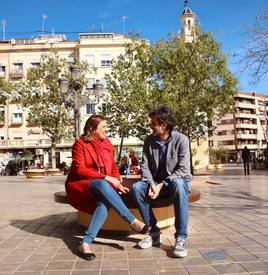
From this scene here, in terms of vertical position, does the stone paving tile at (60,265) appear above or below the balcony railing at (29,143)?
below

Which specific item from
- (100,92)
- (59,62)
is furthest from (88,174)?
(59,62)

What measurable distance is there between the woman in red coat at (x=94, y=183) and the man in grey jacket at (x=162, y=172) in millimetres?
235

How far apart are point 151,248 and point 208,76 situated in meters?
18.7

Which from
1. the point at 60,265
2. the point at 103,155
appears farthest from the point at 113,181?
the point at 60,265

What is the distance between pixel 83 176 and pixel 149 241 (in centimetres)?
102

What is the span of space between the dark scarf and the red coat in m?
0.05

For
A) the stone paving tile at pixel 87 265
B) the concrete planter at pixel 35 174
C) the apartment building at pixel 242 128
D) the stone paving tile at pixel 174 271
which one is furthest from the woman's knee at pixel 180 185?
the apartment building at pixel 242 128

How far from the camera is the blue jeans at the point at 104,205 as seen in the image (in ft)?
14.5

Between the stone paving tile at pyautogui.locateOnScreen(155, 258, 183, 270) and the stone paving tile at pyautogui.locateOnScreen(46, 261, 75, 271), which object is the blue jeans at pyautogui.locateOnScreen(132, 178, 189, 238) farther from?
the stone paving tile at pyautogui.locateOnScreen(46, 261, 75, 271)

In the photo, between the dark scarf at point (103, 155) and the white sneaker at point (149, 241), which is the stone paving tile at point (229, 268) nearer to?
the white sneaker at point (149, 241)

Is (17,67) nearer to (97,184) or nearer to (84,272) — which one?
(97,184)

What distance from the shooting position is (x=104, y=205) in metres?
4.48

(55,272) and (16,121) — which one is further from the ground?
(16,121)

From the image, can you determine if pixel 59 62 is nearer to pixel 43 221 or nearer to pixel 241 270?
pixel 43 221
